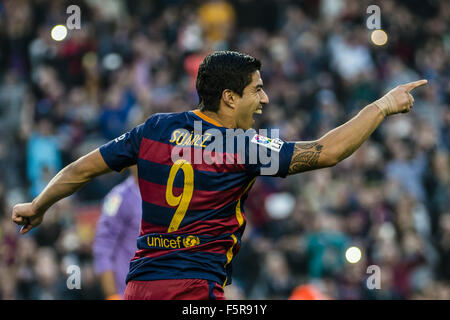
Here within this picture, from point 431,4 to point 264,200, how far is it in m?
6.46

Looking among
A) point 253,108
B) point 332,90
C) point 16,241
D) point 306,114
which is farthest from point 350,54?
point 253,108

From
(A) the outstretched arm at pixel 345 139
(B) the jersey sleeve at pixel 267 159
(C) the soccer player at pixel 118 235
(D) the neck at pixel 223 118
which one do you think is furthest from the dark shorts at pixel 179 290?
(C) the soccer player at pixel 118 235

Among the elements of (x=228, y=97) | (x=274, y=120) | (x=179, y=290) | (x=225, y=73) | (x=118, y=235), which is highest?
(x=274, y=120)

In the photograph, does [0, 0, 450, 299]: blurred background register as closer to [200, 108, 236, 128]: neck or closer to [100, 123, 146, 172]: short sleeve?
[100, 123, 146, 172]: short sleeve

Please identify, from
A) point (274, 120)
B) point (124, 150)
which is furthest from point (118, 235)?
point (274, 120)

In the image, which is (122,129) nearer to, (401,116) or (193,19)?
(193,19)

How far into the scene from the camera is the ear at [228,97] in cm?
455

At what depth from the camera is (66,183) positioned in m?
4.72

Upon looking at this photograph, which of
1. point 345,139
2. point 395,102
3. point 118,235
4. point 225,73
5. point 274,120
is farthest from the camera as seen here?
point 274,120

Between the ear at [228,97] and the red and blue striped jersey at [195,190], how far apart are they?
0.60ft

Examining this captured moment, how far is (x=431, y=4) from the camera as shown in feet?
51.7

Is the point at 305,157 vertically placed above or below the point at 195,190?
above

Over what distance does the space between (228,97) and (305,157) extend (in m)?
0.60

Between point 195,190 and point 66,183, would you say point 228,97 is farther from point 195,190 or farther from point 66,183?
point 66,183
